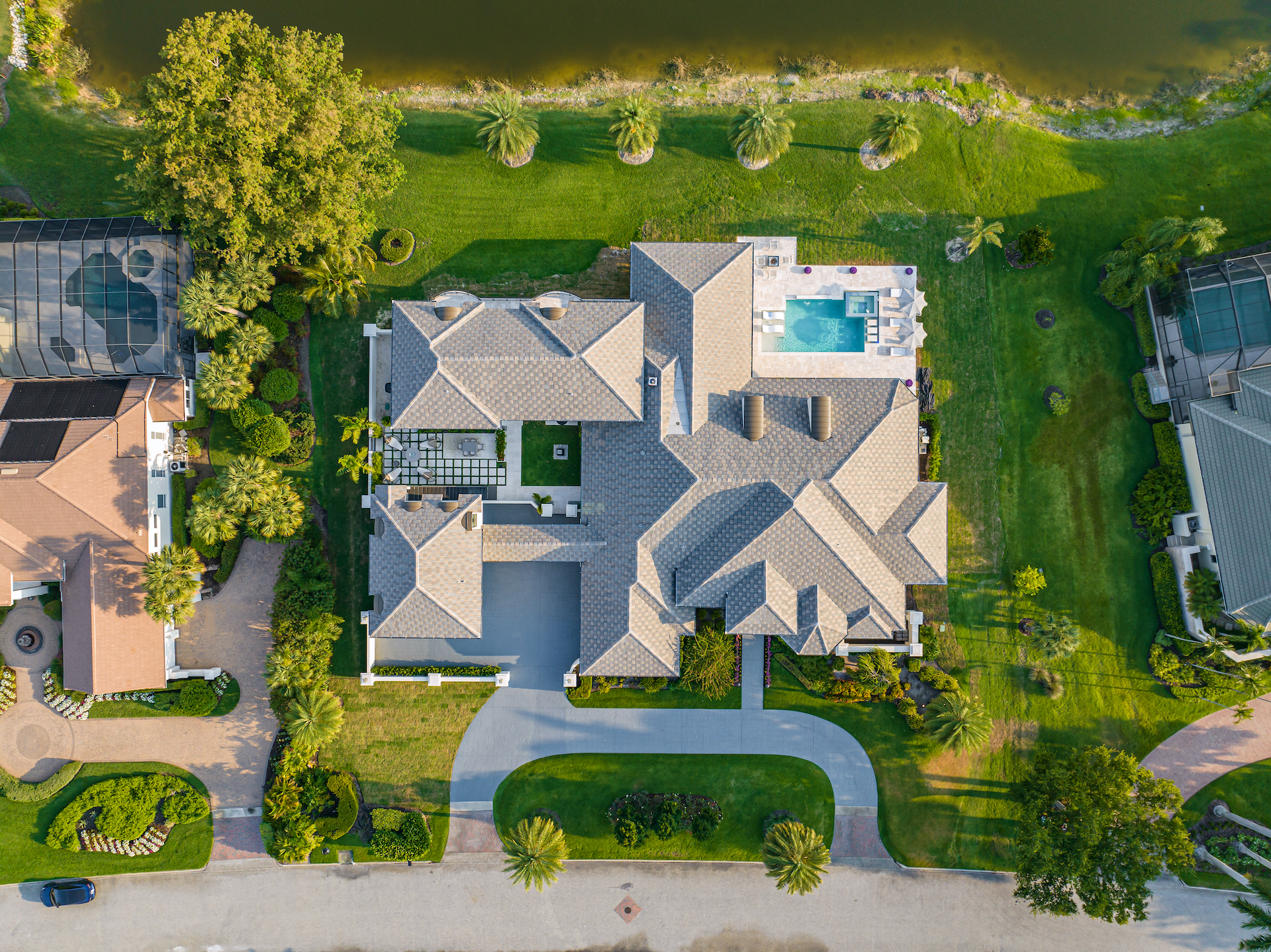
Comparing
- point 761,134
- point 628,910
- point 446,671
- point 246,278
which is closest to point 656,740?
point 628,910

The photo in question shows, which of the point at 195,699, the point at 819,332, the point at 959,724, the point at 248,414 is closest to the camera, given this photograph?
the point at 959,724

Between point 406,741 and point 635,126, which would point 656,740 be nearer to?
point 406,741

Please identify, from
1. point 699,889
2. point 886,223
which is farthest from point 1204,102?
point 699,889

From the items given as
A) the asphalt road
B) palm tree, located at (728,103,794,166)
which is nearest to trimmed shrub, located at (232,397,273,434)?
the asphalt road

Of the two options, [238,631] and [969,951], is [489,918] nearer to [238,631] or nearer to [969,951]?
[238,631]

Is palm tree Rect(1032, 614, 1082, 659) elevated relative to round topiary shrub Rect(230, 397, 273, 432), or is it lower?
lower

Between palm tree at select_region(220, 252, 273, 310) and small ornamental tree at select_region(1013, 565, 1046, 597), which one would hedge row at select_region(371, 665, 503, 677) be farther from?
small ornamental tree at select_region(1013, 565, 1046, 597)

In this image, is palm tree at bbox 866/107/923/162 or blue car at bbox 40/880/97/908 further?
blue car at bbox 40/880/97/908
